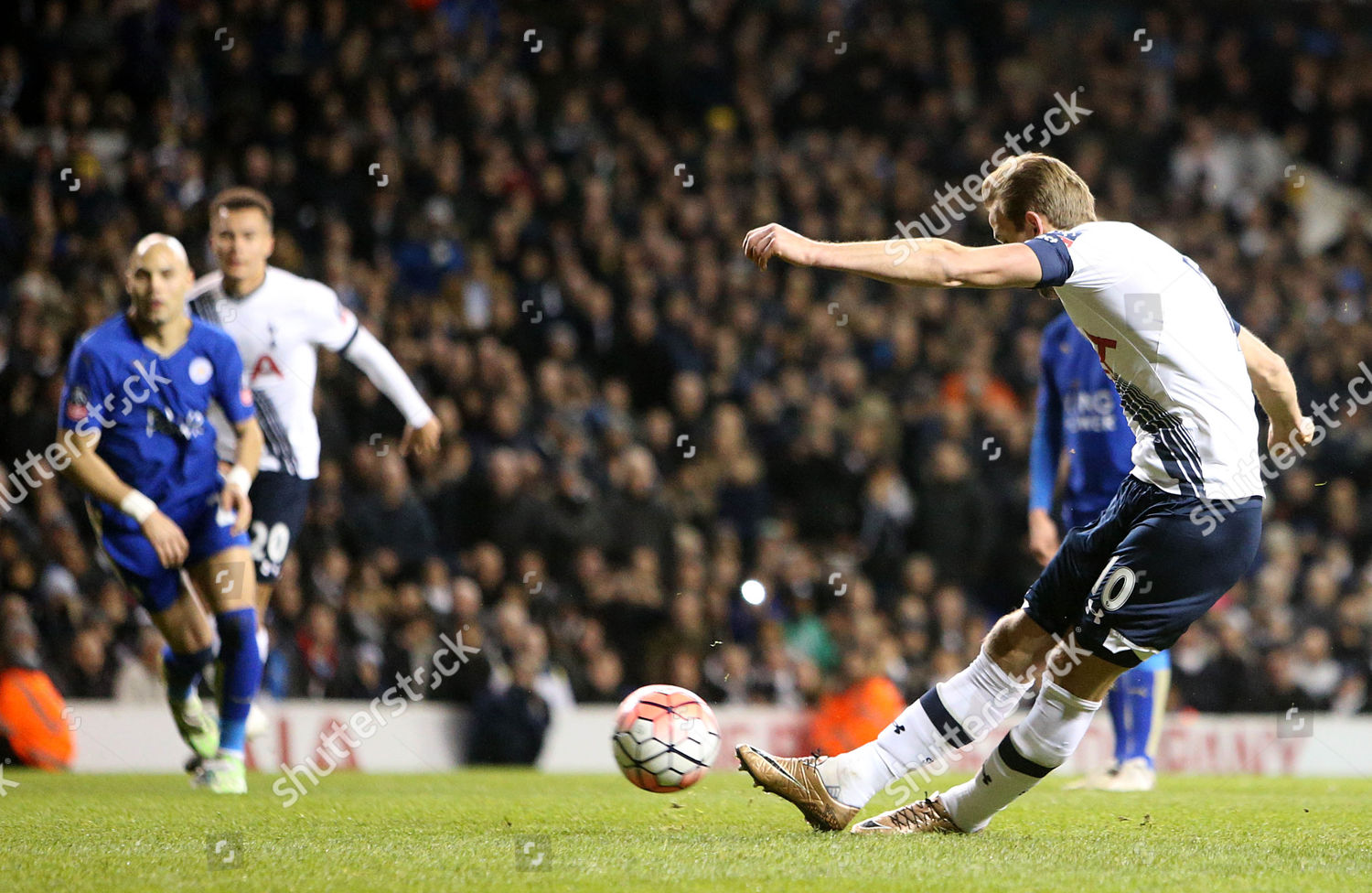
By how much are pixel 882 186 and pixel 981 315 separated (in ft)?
6.11

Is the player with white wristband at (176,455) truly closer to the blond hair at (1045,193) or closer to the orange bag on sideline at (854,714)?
the blond hair at (1045,193)

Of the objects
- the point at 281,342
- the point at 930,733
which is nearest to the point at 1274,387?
the point at 930,733

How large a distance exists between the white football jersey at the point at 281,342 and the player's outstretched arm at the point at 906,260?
4.09 meters

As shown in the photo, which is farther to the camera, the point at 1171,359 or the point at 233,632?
the point at 233,632

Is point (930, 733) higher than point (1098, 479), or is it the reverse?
point (1098, 479)

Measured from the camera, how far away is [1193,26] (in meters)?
18.5

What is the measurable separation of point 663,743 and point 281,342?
339 cm

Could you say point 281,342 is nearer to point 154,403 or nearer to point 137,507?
point 154,403

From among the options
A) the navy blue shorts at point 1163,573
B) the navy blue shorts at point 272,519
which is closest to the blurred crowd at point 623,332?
the navy blue shorts at point 272,519

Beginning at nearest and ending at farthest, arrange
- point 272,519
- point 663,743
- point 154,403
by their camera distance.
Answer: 1. point 663,743
2. point 154,403
3. point 272,519

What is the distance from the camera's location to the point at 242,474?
668 cm

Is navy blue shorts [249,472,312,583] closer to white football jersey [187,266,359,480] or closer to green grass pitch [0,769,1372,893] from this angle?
white football jersey [187,266,359,480]

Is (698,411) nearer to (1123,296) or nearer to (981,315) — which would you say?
(981,315)

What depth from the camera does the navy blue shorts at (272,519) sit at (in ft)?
24.8
